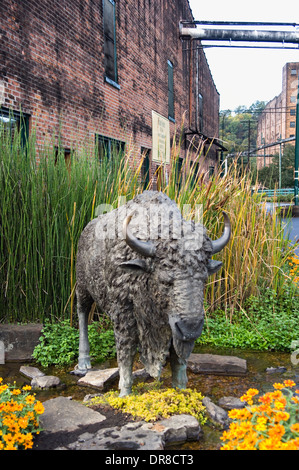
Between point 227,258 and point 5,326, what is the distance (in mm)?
2509

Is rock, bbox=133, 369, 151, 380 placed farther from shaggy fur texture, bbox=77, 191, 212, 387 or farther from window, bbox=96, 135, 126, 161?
window, bbox=96, 135, 126, 161

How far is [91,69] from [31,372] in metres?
7.01

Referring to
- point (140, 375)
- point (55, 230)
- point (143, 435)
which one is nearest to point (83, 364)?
point (140, 375)

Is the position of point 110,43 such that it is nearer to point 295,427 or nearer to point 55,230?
point 55,230

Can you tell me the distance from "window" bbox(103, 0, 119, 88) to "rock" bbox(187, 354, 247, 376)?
7.59 metres

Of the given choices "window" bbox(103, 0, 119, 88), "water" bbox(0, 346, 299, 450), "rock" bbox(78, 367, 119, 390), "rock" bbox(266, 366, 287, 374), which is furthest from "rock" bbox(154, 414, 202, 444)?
"window" bbox(103, 0, 119, 88)

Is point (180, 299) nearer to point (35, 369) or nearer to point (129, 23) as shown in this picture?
point (35, 369)

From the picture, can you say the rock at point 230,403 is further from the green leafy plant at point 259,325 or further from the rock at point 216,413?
the green leafy plant at point 259,325

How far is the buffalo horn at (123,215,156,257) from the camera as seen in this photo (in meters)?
2.18

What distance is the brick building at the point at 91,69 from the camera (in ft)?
20.8

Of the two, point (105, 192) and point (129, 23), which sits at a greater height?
point (129, 23)

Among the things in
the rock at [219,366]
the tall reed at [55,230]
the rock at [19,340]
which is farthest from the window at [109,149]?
the rock at [219,366]
